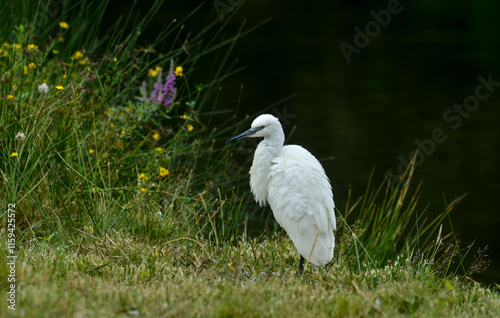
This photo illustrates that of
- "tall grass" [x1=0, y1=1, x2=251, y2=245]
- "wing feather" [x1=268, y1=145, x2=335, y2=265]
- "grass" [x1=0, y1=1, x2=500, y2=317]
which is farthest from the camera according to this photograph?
"tall grass" [x1=0, y1=1, x2=251, y2=245]

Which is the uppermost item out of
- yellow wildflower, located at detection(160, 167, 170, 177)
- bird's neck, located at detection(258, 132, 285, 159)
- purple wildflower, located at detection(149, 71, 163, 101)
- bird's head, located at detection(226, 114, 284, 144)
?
bird's head, located at detection(226, 114, 284, 144)

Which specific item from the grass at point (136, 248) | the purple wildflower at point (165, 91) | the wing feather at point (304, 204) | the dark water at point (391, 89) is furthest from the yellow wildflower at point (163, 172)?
the dark water at point (391, 89)

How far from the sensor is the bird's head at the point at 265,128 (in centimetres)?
389

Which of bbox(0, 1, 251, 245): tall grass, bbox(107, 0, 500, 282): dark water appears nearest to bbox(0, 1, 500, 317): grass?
bbox(0, 1, 251, 245): tall grass

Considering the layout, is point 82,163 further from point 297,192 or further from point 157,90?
point 297,192

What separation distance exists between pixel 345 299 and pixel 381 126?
6.03 meters

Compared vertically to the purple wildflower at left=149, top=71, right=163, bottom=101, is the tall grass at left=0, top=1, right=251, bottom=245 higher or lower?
lower

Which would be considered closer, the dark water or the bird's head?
the bird's head

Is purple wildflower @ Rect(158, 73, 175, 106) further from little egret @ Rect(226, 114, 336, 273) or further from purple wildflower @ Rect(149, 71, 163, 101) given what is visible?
little egret @ Rect(226, 114, 336, 273)

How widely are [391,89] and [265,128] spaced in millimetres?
6243

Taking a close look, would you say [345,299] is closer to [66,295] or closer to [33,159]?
[66,295]

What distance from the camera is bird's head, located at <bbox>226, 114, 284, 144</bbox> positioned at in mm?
3891

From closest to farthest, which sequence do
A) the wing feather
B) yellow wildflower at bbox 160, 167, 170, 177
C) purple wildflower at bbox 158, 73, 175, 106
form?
1. the wing feather
2. yellow wildflower at bbox 160, 167, 170, 177
3. purple wildflower at bbox 158, 73, 175, 106

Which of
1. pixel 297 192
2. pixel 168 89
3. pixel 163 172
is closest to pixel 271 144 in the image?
pixel 297 192
